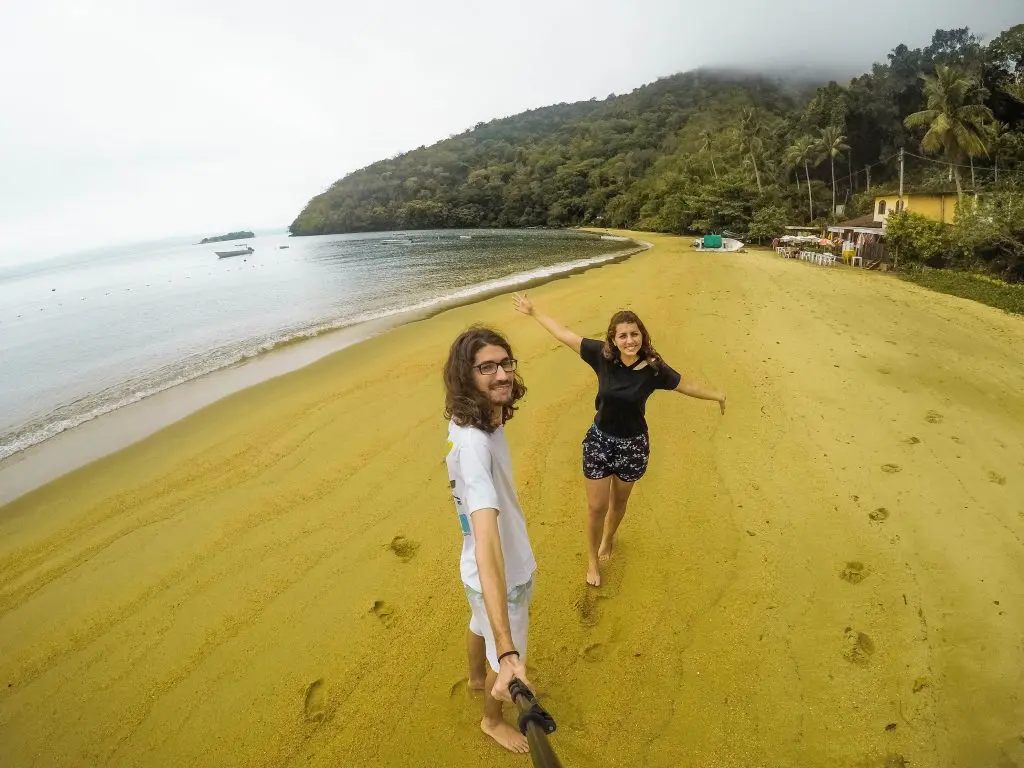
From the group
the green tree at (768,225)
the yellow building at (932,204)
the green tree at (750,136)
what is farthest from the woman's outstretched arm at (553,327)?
the green tree at (750,136)

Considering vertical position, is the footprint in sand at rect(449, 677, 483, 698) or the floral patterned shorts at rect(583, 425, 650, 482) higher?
the floral patterned shorts at rect(583, 425, 650, 482)

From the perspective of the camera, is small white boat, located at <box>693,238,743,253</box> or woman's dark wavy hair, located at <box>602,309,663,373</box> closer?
woman's dark wavy hair, located at <box>602,309,663,373</box>

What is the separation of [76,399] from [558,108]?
18714 centimetres

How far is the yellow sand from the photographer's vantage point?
8.69ft

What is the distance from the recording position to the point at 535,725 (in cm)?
132

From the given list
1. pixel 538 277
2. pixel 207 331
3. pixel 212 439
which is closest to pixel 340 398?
pixel 212 439

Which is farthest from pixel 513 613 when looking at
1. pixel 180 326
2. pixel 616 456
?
Result: pixel 180 326

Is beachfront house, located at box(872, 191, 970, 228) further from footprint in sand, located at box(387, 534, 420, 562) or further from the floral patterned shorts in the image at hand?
footprint in sand, located at box(387, 534, 420, 562)

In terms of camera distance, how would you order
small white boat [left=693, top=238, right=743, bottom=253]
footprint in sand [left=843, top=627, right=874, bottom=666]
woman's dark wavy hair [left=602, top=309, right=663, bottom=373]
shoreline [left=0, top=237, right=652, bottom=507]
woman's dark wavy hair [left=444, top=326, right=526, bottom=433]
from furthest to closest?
small white boat [left=693, top=238, right=743, bottom=253], shoreline [left=0, top=237, right=652, bottom=507], woman's dark wavy hair [left=602, top=309, right=663, bottom=373], footprint in sand [left=843, top=627, right=874, bottom=666], woman's dark wavy hair [left=444, top=326, right=526, bottom=433]

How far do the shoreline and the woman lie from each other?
7386mm

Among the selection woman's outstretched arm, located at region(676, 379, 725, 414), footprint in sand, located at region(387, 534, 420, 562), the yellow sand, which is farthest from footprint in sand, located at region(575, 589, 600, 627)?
→ woman's outstretched arm, located at region(676, 379, 725, 414)

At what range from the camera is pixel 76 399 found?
1070cm

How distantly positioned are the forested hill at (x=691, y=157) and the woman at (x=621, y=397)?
117ft

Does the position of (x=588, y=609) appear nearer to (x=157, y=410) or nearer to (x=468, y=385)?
(x=468, y=385)
